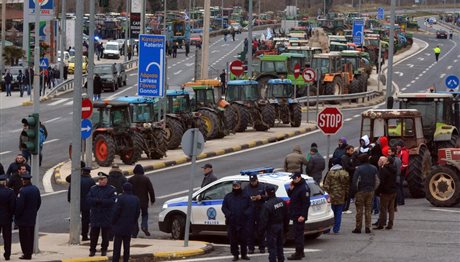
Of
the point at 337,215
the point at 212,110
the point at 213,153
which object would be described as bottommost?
the point at 213,153

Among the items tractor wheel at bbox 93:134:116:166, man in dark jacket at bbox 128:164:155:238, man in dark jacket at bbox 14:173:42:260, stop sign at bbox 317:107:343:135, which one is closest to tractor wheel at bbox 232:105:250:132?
tractor wheel at bbox 93:134:116:166

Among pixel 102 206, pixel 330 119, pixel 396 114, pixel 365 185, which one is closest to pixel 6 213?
pixel 102 206

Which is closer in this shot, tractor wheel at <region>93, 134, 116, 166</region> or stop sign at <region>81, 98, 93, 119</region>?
stop sign at <region>81, 98, 93, 119</region>

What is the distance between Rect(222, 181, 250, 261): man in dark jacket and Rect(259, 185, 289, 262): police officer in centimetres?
116

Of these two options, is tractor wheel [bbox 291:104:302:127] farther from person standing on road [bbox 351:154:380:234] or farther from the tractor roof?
person standing on road [bbox 351:154:380:234]

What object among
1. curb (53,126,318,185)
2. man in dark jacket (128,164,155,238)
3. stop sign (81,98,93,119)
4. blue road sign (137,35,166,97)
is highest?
blue road sign (137,35,166,97)

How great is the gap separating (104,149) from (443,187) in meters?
12.2

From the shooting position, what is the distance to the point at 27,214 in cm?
2231

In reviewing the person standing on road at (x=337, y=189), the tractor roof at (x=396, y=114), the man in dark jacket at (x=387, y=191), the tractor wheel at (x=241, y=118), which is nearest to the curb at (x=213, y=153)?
the tractor wheel at (x=241, y=118)

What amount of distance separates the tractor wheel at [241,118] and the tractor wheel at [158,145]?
877cm

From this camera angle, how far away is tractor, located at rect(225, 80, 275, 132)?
164 ft

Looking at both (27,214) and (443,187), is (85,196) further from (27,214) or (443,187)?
(443,187)

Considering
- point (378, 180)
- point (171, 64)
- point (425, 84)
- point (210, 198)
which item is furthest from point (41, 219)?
point (171, 64)

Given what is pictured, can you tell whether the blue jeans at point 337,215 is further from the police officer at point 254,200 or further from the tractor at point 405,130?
the tractor at point 405,130
